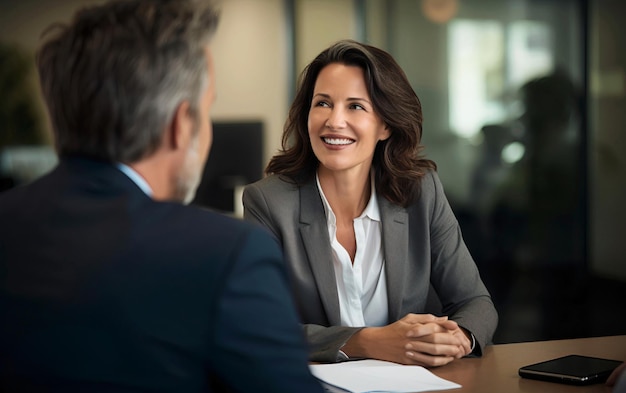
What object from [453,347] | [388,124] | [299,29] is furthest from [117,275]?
[299,29]

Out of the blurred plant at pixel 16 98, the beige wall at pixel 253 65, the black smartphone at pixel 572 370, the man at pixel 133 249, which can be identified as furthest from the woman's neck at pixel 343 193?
the blurred plant at pixel 16 98

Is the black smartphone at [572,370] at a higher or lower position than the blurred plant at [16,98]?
lower

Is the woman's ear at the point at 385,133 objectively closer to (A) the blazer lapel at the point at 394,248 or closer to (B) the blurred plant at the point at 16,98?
(A) the blazer lapel at the point at 394,248

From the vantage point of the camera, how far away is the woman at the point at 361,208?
2.83 meters

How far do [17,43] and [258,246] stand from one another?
608 cm

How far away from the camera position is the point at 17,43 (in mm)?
6816

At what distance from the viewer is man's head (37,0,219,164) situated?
1.33 meters

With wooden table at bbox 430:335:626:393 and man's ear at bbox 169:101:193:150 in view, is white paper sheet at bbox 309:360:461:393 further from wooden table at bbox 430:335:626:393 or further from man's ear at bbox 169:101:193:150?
man's ear at bbox 169:101:193:150

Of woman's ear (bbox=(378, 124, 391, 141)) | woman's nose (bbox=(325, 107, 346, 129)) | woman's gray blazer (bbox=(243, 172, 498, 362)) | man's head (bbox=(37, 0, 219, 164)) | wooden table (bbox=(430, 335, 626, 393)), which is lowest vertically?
wooden table (bbox=(430, 335, 626, 393))

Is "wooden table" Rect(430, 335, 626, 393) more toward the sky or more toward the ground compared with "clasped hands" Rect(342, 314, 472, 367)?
more toward the ground

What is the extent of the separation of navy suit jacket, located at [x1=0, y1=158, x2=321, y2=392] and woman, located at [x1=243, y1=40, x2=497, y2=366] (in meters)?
1.40

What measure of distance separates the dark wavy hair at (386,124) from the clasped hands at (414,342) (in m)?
0.67

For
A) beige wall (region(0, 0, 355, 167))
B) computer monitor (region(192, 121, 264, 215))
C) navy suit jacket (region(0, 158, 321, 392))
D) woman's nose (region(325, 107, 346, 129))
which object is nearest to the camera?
navy suit jacket (region(0, 158, 321, 392))

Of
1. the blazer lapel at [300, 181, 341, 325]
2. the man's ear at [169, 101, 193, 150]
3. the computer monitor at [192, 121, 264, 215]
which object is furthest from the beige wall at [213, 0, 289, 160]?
the man's ear at [169, 101, 193, 150]
